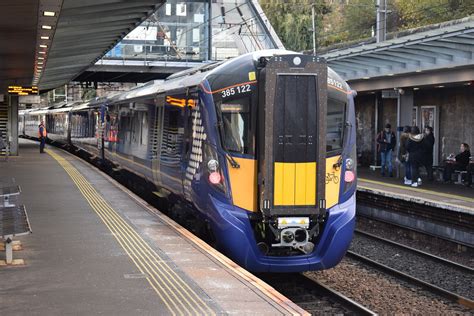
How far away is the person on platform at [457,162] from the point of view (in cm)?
1738

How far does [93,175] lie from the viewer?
1916cm

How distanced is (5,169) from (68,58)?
14.5 ft

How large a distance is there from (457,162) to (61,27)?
10597 millimetres

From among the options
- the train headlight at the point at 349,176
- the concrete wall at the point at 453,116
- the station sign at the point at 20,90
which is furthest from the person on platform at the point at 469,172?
the station sign at the point at 20,90

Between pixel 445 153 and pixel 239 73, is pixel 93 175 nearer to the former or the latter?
pixel 445 153

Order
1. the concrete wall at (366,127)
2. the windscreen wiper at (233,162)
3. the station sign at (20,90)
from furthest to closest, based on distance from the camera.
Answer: the station sign at (20,90) → the concrete wall at (366,127) → the windscreen wiper at (233,162)

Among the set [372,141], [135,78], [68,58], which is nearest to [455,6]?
[135,78]

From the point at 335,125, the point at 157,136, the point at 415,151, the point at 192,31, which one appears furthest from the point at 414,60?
the point at 192,31

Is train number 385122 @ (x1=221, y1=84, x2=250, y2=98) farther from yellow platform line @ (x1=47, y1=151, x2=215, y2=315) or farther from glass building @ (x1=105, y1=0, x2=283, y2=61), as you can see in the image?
glass building @ (x1=105, y1=0, x2=283, y2=61)

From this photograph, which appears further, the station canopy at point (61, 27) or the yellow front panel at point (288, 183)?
the station canopy at point (61, 27)

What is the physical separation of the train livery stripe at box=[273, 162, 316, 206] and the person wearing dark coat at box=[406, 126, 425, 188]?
985cm

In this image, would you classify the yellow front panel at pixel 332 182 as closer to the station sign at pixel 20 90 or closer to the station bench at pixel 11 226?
the station bench at pixel 11 226

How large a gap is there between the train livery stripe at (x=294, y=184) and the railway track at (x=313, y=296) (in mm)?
1221

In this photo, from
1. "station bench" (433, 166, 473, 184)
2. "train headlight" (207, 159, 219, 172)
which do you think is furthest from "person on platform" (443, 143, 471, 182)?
"train headlight" (207, 159, 219, 172)
